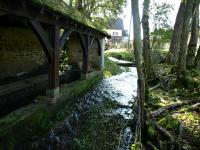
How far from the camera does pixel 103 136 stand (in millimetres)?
6629

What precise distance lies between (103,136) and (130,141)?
709mm

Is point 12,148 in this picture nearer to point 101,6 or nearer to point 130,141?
point 130,141

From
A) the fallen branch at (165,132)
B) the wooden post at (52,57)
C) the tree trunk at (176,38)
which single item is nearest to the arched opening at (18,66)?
the wooden post at (52,57)

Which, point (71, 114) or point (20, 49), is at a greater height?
point (20, 49)

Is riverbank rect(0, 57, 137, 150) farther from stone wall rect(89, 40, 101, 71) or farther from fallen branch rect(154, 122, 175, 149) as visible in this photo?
stone wall rect(89, 40, 101, 71)

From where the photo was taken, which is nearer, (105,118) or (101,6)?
(105,118)

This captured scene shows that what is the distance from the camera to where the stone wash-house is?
244 inches

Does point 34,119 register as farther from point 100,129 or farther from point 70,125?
point 100,129

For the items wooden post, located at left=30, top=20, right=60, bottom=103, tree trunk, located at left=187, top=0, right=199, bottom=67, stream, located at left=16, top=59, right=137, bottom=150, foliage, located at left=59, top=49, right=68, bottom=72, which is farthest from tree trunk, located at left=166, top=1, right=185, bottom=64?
wooden post, located at left=30, top=20, right=60, bottom=103

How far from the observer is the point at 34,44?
12.2 metres

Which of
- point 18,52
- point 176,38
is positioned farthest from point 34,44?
point 176,38

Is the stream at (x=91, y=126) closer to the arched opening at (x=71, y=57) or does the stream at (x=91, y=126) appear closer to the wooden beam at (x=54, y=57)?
the wooden beam at (x=54, y=57)

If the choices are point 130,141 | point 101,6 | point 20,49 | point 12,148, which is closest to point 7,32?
point 20,49

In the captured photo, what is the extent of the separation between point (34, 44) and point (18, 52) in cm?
152
